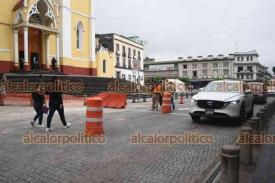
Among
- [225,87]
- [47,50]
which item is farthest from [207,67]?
[225,87]

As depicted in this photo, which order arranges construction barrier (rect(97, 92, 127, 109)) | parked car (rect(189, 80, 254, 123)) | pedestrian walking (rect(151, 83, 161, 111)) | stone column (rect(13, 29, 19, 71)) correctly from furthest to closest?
stone column (rect(13, 29, 19, 71)) → construction barrier (rect(97, 92, 127, 109)) → pedestrian walking (rect(151, 83, 161, 111)) → parked car (rect(189, 80, 254, 123))

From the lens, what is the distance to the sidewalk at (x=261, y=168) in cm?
556

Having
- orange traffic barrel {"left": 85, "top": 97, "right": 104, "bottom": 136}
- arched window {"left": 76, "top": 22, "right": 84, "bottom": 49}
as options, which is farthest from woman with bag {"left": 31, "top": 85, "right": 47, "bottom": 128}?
arched window {"left": 76, "top": 22, "right": 84, "bottom": 49}

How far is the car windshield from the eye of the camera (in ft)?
42.2

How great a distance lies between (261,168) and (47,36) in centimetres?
2954

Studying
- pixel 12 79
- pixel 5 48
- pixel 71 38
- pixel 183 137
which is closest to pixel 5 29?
pixel 5 48

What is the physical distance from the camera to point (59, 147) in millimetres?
7758

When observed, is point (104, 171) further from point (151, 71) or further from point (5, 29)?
point (151, 71)

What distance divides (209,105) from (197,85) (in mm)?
101315

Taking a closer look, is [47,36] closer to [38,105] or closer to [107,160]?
[38,105]

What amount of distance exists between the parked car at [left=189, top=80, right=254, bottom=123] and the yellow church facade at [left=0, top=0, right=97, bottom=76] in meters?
20.4

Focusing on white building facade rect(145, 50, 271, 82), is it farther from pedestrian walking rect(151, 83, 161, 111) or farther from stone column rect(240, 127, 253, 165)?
stone column rect(240, 127, 253, 165)

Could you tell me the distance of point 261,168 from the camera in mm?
6242

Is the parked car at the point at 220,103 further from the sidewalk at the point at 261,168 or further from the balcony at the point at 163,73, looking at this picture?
the balcony at the point at 163,73
